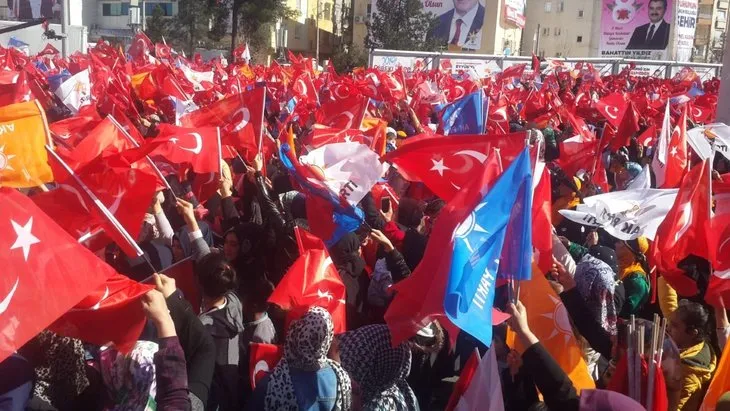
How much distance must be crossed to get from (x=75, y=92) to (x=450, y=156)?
23.6 feet

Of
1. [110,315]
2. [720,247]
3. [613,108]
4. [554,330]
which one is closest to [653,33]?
[613,108]

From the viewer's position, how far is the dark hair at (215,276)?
3828 mm

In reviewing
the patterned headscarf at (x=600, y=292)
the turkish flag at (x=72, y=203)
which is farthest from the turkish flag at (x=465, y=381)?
the turkish flag at (x=72, y=203)

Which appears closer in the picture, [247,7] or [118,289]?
[118,289]

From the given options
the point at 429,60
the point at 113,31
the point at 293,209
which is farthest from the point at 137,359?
the point at 113,31

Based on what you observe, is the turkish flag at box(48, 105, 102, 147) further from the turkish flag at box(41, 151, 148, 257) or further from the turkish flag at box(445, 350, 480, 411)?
the turkish flag at box(445, 350, 480, 411)

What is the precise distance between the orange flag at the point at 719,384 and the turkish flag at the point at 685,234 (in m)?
1.49

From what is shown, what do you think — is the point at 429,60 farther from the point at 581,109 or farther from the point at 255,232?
the point at 255,232

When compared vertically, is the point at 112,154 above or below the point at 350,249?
above

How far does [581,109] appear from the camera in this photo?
14875 mm

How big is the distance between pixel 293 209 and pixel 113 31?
66.5 metres

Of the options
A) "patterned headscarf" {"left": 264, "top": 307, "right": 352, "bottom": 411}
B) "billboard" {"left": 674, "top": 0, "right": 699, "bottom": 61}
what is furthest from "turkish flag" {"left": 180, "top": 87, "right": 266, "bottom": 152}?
"billboard" {"left": 674, "top": 0, "right": 699, "bottom": 61}

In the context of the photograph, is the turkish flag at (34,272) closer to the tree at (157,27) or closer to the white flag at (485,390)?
the white flag at (485,390)

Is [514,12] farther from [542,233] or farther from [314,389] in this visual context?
[314,389]
